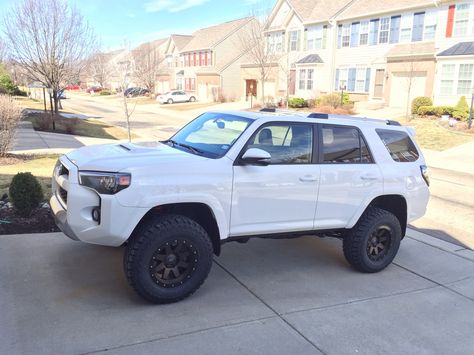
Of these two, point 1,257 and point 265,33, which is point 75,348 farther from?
point 265,33

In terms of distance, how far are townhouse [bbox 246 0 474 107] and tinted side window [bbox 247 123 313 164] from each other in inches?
927

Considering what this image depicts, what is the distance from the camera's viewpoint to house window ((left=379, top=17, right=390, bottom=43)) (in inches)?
1185

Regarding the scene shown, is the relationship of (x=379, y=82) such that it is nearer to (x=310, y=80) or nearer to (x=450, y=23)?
(x=450, y=23)

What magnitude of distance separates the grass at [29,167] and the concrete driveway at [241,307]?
3.03 metres

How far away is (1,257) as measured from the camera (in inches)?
192

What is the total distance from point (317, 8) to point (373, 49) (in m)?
8.11

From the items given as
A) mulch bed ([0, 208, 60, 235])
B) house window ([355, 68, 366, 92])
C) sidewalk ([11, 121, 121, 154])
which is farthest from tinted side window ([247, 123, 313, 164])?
house window ([355, 68, 366, 92])

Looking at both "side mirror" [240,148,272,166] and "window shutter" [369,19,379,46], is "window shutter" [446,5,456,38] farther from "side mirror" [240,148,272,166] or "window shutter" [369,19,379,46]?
"side mirror" [240,148,272,166]

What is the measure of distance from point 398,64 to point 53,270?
28.1 m

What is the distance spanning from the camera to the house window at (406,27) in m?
28.6

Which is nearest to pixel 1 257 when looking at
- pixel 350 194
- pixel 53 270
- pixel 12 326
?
pixel 53 270

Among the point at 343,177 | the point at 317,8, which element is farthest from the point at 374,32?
the point at 343,177

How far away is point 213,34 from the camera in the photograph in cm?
5434

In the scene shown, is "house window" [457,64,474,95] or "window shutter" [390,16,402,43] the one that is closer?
"house window" [457,64,474,95]
